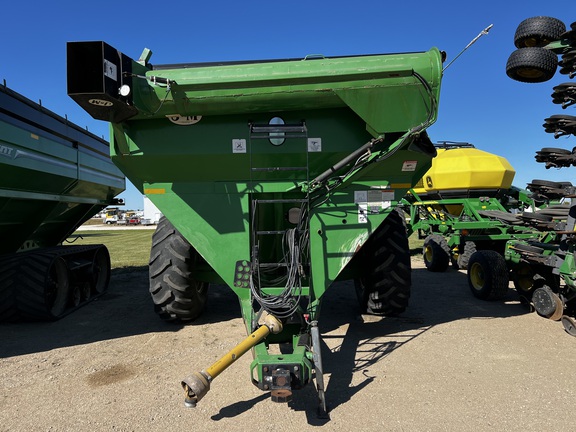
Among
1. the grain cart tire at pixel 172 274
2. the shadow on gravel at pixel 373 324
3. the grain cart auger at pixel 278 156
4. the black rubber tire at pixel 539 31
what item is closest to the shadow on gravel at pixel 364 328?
the shadow on gravel at pixel 373 324

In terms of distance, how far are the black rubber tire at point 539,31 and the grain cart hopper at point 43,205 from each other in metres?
5.62

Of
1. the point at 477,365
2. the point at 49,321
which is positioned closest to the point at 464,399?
the point at 477,365

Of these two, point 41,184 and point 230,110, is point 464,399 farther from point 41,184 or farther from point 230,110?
point 41,184

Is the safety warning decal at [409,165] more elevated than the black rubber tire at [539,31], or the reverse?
the black rubber tire at [539,31]

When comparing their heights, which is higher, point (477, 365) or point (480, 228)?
point (480, 228)

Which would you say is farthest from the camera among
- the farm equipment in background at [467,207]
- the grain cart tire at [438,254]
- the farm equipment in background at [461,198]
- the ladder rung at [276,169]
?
the grain cart tire at [438,254]

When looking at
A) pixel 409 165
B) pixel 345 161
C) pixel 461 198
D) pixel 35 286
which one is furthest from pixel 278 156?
pixel 461 198

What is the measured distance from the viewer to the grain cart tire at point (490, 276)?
18.9 ft

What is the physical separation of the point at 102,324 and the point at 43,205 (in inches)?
73.6

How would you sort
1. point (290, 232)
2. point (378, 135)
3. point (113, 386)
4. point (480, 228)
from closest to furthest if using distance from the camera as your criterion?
point (113, 386) → point (378, 135) → point (290, 232) → point (480, 228)

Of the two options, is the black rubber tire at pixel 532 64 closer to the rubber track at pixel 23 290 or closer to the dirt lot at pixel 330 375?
the dirt lot at pixel 330 375

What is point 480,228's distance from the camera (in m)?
7.57

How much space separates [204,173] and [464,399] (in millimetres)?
2936

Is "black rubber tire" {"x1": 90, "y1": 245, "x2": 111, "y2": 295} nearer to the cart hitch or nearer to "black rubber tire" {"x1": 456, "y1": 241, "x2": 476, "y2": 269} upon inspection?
the cart hitch
